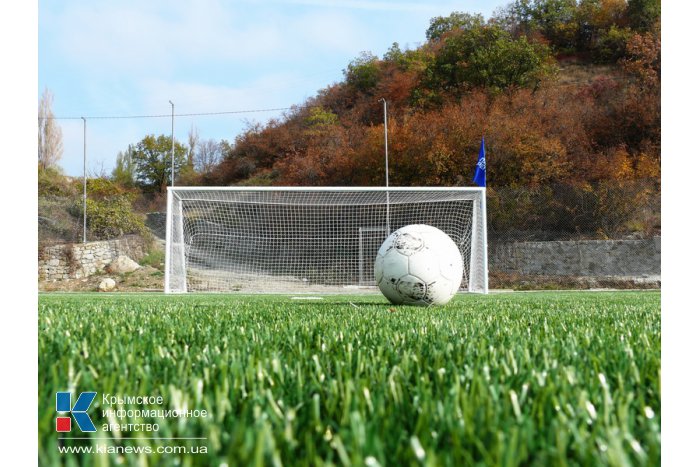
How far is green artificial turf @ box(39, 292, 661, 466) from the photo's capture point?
2.85 ft

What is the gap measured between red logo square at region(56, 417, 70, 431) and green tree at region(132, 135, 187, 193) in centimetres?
2590

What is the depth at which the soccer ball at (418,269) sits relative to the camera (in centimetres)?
500

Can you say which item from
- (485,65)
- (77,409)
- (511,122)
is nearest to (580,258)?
(511,122)

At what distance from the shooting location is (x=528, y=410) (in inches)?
45.0

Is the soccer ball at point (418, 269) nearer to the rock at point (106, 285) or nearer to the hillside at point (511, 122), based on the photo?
the hillside at point (511, 122)

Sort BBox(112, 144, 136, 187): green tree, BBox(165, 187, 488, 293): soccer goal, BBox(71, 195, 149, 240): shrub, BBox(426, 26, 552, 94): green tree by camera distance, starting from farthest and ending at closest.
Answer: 1. BBox(112, 144, 136, 187): green tree
2. BBox(426, 26, 552, 94): green tree
3. BBox(71, 195, 149, 240): shrub
4. BBox(165, 187, 488, 293): soccer goal

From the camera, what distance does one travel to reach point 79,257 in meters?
16.8

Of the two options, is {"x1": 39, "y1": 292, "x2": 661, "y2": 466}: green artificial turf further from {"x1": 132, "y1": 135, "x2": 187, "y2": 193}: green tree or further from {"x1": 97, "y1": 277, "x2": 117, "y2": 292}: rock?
{"x1": 132, "y1": 135, "x2": 187, "y2": 193}: green tree

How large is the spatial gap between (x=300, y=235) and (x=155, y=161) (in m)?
14.1

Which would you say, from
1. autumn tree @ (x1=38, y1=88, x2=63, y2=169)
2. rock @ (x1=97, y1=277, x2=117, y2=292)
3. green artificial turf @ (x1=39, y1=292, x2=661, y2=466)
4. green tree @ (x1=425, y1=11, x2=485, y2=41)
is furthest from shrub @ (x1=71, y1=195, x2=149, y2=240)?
green artificial turf @ (x1=39, y1=292, x2=661, y2=466)

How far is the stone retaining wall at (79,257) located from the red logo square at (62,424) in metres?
16.3

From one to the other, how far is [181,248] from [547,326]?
9949 millimetres

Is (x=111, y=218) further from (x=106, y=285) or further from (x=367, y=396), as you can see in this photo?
(x=367, y=396)
